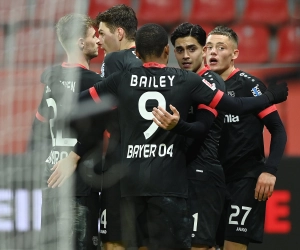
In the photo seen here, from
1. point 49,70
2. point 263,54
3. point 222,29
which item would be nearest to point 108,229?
point 49,70

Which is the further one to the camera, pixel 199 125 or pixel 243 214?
pixel 243 214

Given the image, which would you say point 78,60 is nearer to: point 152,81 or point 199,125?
point 152,81

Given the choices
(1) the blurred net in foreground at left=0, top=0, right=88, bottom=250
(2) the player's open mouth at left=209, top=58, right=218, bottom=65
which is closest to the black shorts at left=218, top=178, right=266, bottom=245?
(2) the player's open mouth at left=209, top=58, right=218, bottom=65

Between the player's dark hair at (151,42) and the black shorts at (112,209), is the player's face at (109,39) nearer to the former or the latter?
the player's dark hair at (151,42)

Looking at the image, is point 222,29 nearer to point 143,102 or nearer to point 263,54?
point 143,102

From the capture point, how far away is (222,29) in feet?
13.7

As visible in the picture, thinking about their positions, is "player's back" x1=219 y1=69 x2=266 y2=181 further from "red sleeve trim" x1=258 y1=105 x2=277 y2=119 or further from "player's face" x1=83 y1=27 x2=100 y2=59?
"player's face" x1=83 y1=27 x2=100 y2=59

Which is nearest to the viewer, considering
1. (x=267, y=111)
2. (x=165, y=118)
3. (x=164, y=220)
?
(x=165, y=118)

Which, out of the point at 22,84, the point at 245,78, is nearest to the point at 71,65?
the point at 22,84

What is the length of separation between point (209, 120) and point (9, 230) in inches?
56.2

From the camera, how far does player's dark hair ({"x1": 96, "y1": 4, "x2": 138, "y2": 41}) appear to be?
13.1 feet

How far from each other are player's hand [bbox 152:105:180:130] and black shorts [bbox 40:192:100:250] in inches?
30.4

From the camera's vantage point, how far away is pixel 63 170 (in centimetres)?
368

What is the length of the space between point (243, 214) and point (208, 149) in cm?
60
